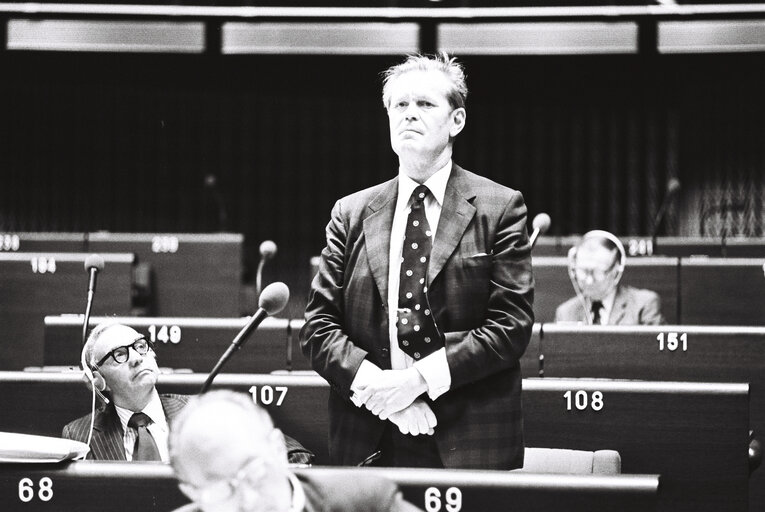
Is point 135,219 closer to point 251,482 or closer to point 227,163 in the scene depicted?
point 227,163

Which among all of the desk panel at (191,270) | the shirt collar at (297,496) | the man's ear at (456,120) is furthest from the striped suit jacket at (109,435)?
the desk panel at (191,270)

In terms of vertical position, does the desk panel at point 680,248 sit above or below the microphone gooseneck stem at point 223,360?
above

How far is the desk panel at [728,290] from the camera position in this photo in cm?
466

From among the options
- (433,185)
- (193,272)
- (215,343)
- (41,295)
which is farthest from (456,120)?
(193,272)

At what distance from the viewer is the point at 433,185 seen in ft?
7.21

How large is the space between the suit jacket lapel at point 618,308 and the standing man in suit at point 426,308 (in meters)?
2.44

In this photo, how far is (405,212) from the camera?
7.18ft

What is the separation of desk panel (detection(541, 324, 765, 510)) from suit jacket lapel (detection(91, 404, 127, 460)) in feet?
4.74

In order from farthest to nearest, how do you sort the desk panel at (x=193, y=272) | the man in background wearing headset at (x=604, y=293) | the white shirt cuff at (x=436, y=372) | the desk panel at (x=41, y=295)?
the desk panel at (x=193, y=272)
the desk panel at (x=41, y=295)
the man in background wearing headset at (x=604, y=293)
the white shirt cuff at (x=436, y=372)

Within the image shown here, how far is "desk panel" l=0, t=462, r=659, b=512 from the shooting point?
144 centimetres

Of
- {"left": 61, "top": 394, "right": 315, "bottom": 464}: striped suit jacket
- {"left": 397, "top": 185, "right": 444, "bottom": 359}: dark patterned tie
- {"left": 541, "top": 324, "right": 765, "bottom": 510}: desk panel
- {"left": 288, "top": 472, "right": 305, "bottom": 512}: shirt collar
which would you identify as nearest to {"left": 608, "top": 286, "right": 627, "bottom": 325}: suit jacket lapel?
{"left": 541, "top": 324, "right": 765, "bottom": 510}: desk panel

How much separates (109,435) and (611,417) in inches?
52.2

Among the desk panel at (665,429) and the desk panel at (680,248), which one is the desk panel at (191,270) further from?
the desk panel at (665,429)

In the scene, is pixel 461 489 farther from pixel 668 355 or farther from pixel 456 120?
pixel 668 355
